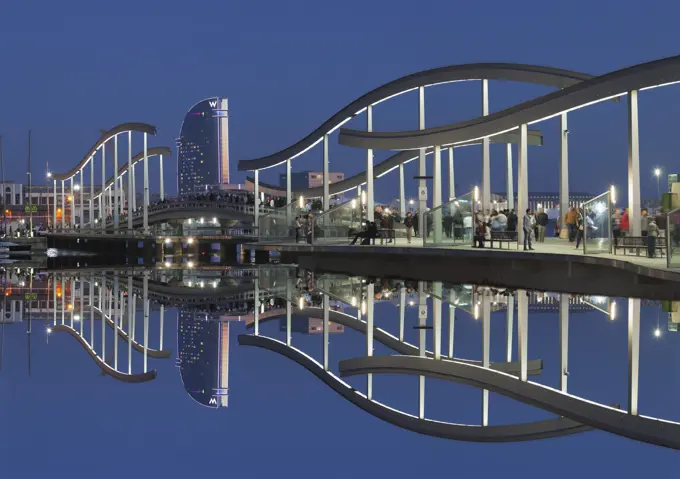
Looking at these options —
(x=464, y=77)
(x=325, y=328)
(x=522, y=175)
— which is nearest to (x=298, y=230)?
(x=464, y=77)

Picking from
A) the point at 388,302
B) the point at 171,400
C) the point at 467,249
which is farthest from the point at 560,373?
the point at 467,249

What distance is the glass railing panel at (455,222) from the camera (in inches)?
1087

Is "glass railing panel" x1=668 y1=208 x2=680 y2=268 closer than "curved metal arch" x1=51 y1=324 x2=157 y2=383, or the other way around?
"curved metal arch" x1=51 y1=324 x2=157 y2=383

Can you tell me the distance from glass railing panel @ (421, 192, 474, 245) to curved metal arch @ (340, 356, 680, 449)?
1582 centimetres

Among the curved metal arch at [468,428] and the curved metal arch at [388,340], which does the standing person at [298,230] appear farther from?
the curved metal arch at [468,428]

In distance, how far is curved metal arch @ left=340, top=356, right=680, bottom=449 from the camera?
7.44 metres

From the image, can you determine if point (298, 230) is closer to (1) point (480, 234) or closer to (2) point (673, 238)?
(1) point (480, 234)

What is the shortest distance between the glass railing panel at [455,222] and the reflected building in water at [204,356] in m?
10.8

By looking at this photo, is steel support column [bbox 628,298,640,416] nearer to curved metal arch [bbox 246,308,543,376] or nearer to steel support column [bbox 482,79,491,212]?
curved metal arch [bbox 246,308,543,376]

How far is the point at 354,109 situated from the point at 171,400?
29.8 meters

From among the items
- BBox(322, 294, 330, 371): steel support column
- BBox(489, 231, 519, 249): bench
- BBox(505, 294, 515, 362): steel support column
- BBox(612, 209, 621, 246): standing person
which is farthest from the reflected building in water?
BBox(489, 231, 519, 249): bench

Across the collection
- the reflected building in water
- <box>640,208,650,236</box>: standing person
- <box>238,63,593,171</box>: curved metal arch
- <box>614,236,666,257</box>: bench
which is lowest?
the reflected building in water

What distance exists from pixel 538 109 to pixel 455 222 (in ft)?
12.4

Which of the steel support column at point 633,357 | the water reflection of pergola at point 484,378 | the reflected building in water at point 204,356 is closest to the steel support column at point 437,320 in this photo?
the water reflection of pergola at point 484,378
